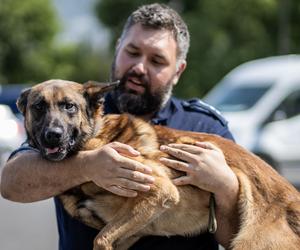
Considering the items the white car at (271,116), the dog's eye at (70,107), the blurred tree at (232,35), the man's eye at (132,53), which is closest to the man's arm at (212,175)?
the dog's eye at (70,107)

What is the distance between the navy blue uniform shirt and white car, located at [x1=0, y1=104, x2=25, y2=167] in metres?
8.37

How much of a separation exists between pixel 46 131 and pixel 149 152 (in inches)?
21.7

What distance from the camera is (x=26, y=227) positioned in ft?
20.0

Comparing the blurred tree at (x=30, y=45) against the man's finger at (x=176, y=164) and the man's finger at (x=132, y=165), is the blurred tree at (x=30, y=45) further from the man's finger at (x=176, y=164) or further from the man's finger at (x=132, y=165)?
the man's finger at (x=132, y=165)

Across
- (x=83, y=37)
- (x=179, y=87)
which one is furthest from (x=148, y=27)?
(x=83, y=37)

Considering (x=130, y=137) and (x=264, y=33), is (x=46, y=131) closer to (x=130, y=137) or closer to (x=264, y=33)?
(x=130, y=137)

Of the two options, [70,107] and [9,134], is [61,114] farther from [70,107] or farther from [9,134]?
[9,134]

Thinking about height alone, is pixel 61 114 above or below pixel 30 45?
above

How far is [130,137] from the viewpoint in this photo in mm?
3783

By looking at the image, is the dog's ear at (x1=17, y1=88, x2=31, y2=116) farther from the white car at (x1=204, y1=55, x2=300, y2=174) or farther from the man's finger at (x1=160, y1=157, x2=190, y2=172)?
the white car at (x1=204, y1=55, x2=300, y2=174)

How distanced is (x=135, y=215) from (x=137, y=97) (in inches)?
33.0

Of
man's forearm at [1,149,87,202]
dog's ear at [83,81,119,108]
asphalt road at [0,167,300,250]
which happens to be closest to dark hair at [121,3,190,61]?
dog's ear at [83,81,119,108]

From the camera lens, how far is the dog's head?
3473 millimetres

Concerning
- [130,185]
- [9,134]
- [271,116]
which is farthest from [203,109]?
[9,134]
